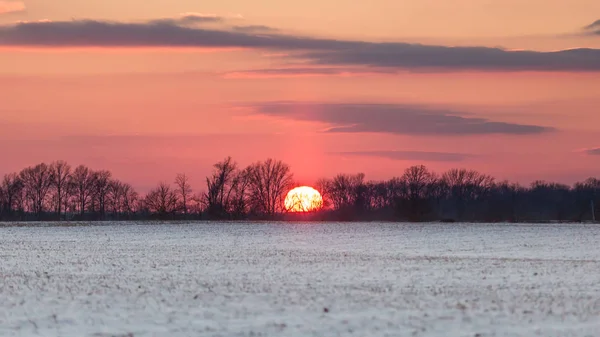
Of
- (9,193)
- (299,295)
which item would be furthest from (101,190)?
(299,295)

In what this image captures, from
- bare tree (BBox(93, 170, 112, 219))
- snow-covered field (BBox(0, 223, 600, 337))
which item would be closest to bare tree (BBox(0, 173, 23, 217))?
bare tree (BBox(93, 170, 112, 219))

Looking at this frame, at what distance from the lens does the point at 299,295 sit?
70.7ft

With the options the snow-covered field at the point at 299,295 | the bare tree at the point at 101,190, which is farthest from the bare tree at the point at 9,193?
the snow-covered field at the point at 299,295

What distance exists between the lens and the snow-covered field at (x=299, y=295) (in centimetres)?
1717

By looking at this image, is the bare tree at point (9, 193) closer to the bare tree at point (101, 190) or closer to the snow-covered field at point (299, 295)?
the bare tree at point (101, 190)

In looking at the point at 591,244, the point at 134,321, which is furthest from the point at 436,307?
the point at 591,244

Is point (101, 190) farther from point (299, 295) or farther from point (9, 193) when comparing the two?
point (299, 295)

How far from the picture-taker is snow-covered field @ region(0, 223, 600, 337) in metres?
17.2

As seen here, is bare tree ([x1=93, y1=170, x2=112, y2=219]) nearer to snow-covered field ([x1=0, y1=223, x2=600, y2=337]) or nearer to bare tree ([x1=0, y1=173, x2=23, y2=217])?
bare tree ([x1=0, y1=173, x2=23, y2=217])

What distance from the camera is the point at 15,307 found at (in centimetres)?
1975

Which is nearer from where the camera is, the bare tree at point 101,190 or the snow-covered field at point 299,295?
the snow-covered field at point 299,295

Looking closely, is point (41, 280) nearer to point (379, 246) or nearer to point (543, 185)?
point (379, 246)

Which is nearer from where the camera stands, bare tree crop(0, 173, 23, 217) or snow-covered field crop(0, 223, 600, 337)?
snow-covered field crop(0, 223, 600, 337)

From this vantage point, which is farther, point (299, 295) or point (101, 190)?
point (101, 190)
